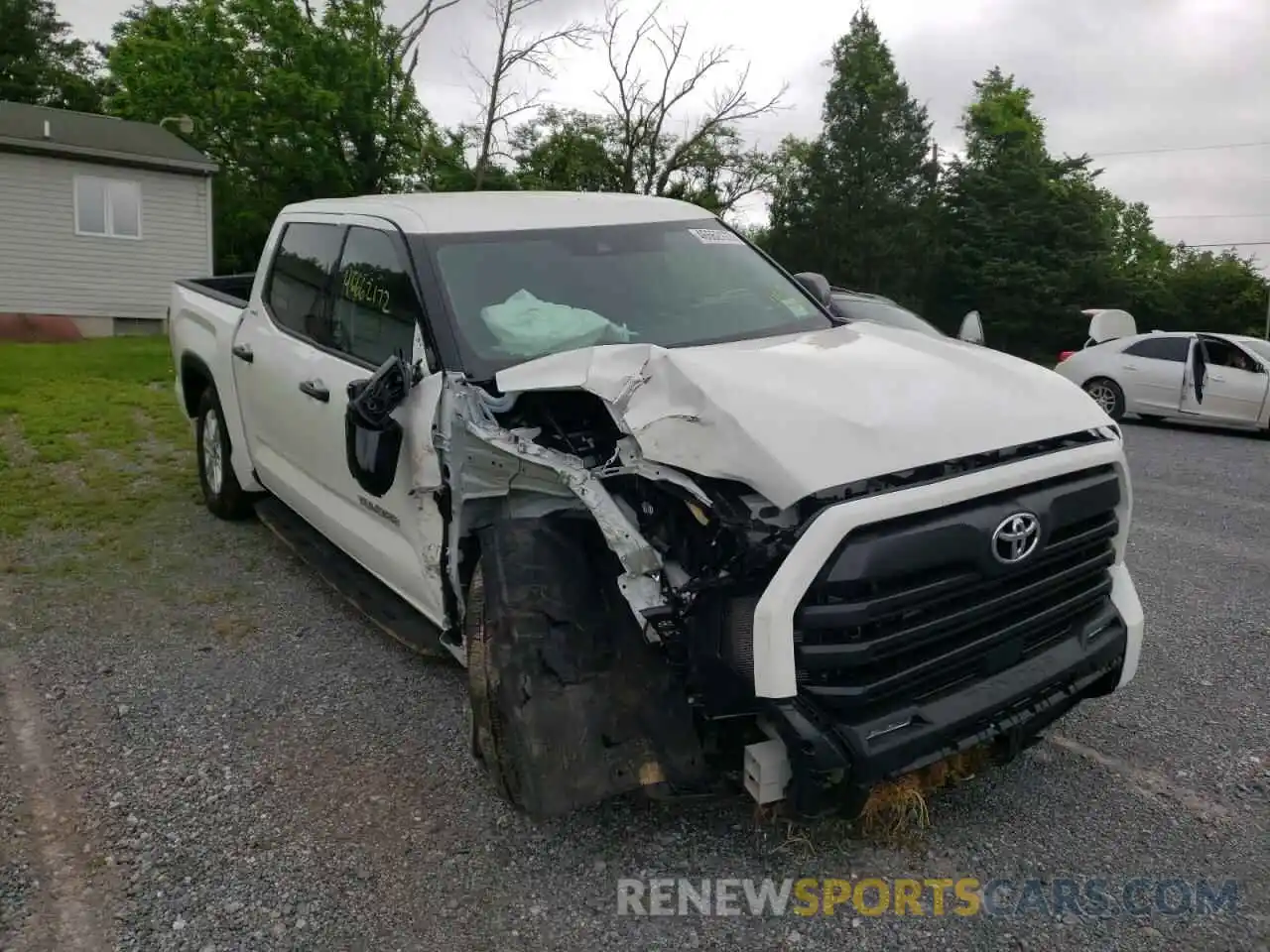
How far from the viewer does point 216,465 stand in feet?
20.4

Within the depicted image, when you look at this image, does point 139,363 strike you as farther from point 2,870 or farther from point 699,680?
point 699,680

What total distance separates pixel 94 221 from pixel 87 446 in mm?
14072

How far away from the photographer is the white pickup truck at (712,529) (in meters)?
2.54

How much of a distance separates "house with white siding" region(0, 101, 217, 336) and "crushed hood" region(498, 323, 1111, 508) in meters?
20.1

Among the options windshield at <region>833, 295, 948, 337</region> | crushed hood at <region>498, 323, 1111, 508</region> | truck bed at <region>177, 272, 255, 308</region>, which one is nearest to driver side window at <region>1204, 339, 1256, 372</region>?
windshield at <region>833, 295, 948, 337</region>

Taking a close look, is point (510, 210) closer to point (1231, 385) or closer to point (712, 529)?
point (712, 529)

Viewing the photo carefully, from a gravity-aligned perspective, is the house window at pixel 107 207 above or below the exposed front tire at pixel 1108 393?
above

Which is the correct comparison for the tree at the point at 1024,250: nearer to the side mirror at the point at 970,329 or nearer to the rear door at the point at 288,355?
the side mirror at the point at 970,329

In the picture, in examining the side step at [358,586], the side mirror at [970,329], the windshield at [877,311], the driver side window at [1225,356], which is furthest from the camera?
the driver side window at [1225,356]

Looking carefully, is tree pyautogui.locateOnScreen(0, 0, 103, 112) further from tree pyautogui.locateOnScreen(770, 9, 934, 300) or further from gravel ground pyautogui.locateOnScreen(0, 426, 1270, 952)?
gravel ground pyautogui.locateOnScreen(0, 426, 1270, 952)

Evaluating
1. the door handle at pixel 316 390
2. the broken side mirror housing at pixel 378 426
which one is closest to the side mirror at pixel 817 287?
the broken side mirror housing at pixel 378 426

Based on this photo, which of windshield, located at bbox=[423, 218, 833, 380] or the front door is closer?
windshield, located at bbox=[423, 218, 833, 380]

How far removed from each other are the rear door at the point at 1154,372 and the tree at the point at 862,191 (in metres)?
19.7

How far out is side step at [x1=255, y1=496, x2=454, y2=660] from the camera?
12.3ft
